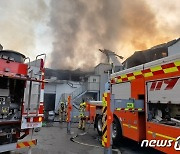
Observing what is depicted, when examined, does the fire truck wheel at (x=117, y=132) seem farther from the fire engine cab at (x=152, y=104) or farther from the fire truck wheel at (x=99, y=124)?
the fire truck wheel at (x=99, y=124)

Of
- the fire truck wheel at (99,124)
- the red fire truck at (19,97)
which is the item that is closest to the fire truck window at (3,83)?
the red fire truck at (19,97)

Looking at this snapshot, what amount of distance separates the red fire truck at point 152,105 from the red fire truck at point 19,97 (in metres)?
1.98

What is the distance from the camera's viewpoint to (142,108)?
582 centimetres

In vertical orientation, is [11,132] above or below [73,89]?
below

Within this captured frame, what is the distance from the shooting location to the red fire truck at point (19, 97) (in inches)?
196

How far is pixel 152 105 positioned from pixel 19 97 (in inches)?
138

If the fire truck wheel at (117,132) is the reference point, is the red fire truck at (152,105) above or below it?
above

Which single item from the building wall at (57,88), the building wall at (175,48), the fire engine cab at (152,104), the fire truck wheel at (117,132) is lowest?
the fire truck wheel at (117,132)

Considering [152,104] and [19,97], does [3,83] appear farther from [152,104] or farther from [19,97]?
[152,104]

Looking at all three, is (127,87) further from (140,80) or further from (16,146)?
(16,146)

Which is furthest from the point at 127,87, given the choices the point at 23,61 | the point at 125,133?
the point at 23,61

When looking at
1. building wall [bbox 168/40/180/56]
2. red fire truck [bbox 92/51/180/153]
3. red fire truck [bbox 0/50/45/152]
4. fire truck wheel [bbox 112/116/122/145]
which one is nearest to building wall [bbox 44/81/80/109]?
building wall [bbox 168/40/180/56]

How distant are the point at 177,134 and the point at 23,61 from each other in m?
4.19

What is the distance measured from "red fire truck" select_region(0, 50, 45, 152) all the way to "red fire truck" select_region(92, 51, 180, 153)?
1.98m
